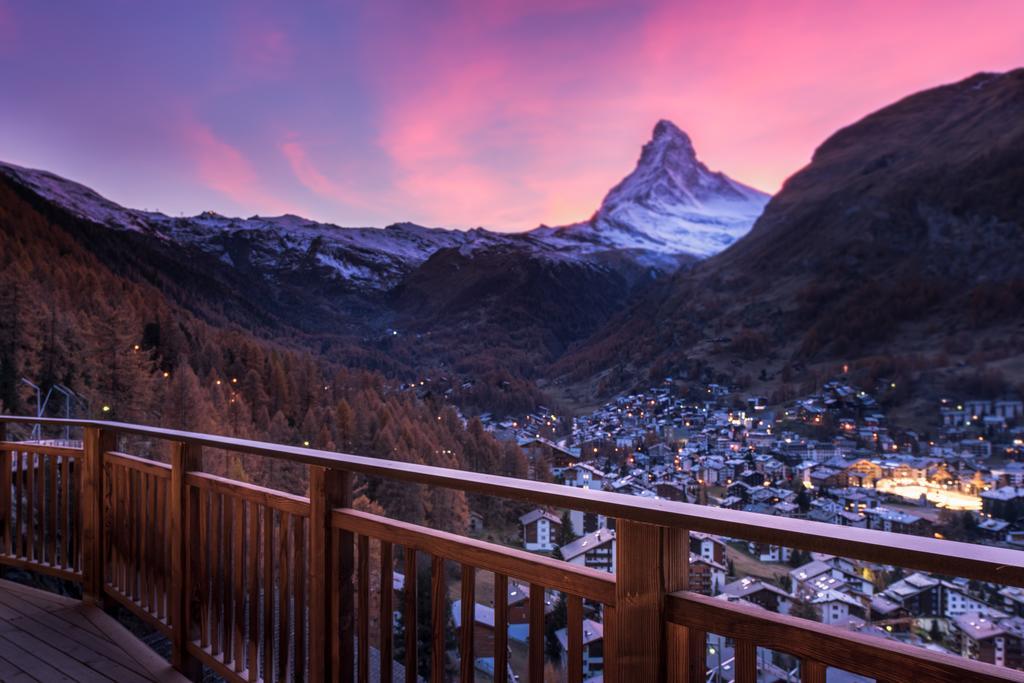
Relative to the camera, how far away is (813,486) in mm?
15727

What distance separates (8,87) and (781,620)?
35834 mm

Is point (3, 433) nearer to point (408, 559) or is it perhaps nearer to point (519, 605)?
point (408, 559)

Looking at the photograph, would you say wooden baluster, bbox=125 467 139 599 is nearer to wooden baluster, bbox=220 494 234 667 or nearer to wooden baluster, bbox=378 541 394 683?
wooden baluster, bbox=220 494 234 667

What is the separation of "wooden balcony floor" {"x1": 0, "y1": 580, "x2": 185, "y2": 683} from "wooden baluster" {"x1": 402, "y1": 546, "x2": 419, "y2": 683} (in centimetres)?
158

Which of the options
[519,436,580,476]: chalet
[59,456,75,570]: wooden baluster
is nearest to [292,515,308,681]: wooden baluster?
[59,456,75,570]: wooden baluster

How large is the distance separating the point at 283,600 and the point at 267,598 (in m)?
0.11

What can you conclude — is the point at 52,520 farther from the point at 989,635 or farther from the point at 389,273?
the point at 389,273

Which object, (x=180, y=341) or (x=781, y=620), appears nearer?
(x=781, y=620)

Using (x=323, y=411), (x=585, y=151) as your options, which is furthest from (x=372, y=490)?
(x=585, y=151)

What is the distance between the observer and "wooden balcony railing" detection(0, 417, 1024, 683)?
1018 millimetres

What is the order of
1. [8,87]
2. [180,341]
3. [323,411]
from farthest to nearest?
[180,341], [323,411], [8,87]

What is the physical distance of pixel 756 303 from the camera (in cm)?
6575

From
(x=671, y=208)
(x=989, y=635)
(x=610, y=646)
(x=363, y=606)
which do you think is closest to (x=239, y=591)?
(x=363, y=606)

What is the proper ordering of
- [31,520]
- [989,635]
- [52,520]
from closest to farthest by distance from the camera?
[989,635], [52,520], [31,520]
